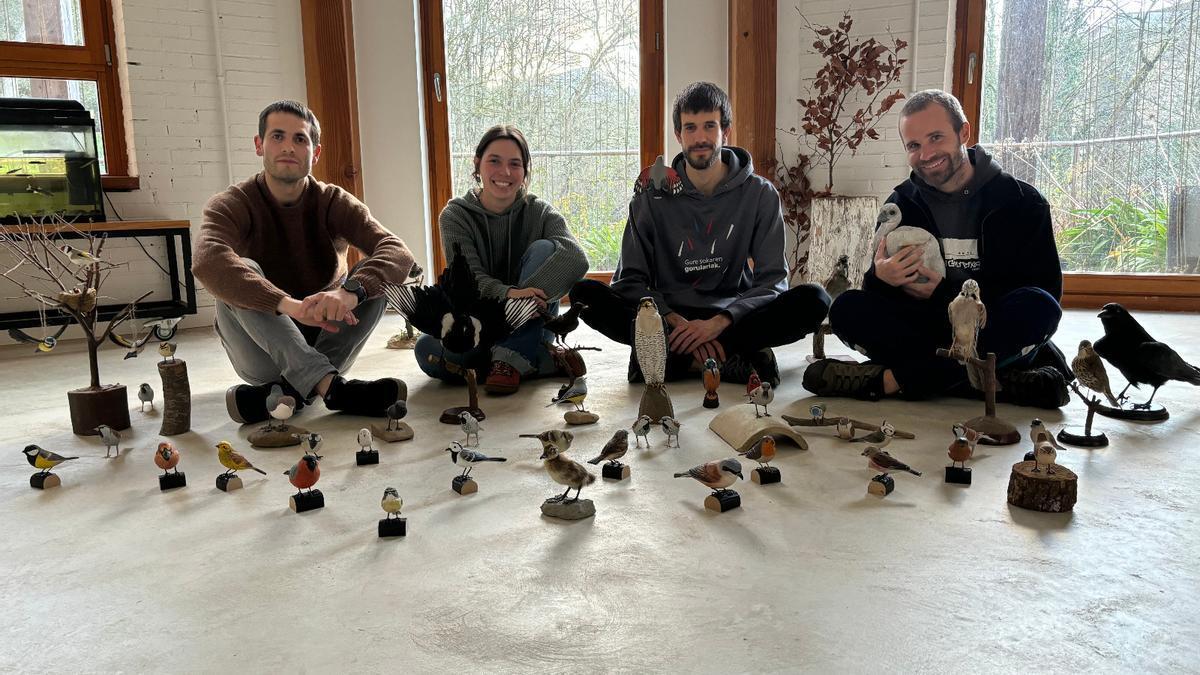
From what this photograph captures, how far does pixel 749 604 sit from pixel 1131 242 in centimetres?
521

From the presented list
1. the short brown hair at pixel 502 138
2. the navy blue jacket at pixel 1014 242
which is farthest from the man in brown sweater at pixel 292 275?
the navy blue jacket at pixel 1014 242

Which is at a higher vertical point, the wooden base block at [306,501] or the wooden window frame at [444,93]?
the wooden window frame at [444,93]

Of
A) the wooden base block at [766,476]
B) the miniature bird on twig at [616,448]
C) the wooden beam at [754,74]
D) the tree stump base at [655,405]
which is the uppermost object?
Result: the wooden beam at [754,74]

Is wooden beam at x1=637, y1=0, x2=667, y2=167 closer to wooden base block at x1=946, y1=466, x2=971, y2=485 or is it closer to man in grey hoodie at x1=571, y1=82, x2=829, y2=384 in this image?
man in grey hoodie at x1=571, y1=82, x2=829, y2=384

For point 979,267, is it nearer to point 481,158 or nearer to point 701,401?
point 701,401

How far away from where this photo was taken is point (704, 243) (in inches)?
146

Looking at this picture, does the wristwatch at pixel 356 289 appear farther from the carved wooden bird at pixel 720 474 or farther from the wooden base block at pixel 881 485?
the wooden base block at pixel 881 485

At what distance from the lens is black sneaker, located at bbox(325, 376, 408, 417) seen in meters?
3.08

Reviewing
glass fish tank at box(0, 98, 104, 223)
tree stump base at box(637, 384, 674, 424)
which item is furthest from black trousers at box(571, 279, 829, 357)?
glass fish tank at box(0, 98, 104, 223)

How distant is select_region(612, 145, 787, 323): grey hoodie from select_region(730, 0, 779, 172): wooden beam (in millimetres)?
2033

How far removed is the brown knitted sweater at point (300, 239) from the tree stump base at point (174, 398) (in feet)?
0.97

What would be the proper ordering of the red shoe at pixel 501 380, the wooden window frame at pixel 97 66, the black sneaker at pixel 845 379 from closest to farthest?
the black sneaker at pixel 845 379, the red shoe at pixel 501 380, the wooden window frame at pixel 97 66

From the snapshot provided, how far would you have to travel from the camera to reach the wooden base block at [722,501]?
6.94ft

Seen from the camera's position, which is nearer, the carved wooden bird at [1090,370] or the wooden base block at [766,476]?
the wooden base block at [766,476]
